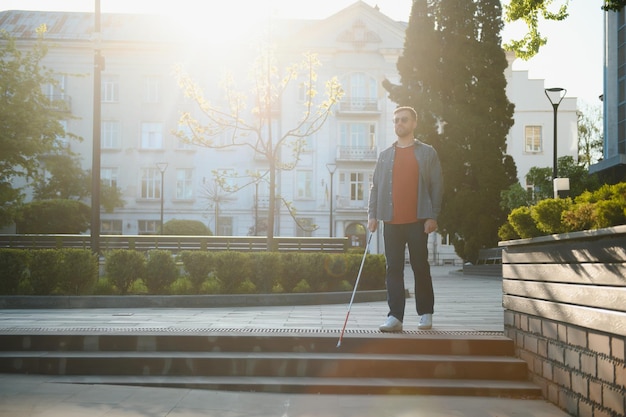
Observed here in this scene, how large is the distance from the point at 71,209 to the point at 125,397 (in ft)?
125

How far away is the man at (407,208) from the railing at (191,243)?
17115mm

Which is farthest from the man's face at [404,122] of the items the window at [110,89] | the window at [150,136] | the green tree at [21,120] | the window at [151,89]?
the window at [110,89]

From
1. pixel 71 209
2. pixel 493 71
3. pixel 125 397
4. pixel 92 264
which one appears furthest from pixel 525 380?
pixel 71 209

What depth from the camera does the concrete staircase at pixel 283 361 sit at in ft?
19.0

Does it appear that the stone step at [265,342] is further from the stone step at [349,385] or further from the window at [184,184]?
the window at [184,184]

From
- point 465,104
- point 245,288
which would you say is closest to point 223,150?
point 465,104

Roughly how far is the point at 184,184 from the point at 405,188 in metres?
44.6

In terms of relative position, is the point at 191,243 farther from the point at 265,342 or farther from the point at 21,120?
the point at 265,342

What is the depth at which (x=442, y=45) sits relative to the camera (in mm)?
32062

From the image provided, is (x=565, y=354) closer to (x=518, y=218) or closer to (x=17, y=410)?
(x=518, y=218)

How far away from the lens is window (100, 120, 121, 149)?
5066 centimetres

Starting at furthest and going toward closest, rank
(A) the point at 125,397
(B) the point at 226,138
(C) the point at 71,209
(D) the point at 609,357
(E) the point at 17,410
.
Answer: (B) the point at 226,138 < (C) the point at 71,209 < (A) the point at 125,397 < (E) the point at 17,410 < (D) the point at 609,357

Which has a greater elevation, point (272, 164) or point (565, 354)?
point (272, 164)

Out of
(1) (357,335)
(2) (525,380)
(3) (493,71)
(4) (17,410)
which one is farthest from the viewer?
(3) (493,71)
